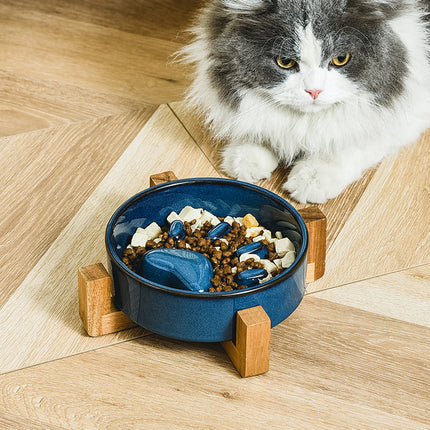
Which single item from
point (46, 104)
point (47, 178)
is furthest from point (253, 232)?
point (46, 104)

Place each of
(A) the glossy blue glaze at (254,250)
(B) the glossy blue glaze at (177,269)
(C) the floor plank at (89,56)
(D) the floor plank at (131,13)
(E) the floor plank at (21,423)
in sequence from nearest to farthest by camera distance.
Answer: (E) the floor plank at (21,423), (B) the glossy blue glaze at (177,269), (A) the glossy blue glaze at (254,250), (C) the floor plank at (89,56), (D) the floor plank at (131,13)

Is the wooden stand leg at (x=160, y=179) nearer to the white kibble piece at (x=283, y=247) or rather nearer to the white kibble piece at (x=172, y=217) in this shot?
the white kibble piece at (x=172, y=217)

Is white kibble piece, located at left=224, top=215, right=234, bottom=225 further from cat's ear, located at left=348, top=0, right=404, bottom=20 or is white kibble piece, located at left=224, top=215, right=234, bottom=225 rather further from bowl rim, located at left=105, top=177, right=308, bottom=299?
cat's ear, located at left=348, top=0, right=404, bottom=20

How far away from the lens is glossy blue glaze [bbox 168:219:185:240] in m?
1.25

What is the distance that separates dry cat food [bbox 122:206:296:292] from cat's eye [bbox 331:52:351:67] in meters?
0.36

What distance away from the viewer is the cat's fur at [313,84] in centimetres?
137

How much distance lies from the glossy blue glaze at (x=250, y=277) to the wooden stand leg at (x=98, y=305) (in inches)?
8.2

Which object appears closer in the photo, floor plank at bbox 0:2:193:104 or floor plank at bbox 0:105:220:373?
floor plank at bbox 0:105:220:373

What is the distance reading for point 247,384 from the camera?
1112 mm

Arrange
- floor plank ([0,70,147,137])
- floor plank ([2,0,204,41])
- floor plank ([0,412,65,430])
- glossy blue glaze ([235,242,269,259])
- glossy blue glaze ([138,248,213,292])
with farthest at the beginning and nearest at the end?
floor plank ([2,0,204,41]) < floor plank ([0,70,147,137]) < glossy blue glaze ([235,242,269,259]) < glossy blue glaze ([138,248,213,292]) < floor plank ([0,412,65,430])

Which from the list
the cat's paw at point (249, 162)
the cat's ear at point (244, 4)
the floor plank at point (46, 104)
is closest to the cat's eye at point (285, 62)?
the cat's ear at point (244, 4)

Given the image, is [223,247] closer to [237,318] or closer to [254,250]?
[254,250]

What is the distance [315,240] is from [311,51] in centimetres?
37

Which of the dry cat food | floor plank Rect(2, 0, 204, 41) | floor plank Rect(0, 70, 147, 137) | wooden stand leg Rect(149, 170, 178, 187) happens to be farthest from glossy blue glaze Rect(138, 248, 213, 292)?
floor plank Rect(2, 0, 204, 41)
